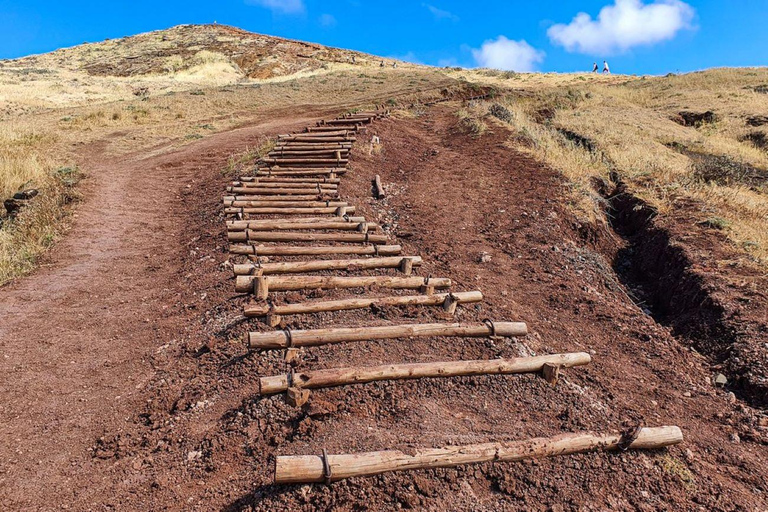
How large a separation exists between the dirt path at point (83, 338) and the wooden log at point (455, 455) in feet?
5.26

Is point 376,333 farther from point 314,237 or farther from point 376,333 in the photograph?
point 314,237

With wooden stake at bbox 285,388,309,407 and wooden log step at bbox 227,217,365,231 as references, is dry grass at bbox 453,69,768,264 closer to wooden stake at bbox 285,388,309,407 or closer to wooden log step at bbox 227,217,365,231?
wooden log step at bbox 227,217,365,231

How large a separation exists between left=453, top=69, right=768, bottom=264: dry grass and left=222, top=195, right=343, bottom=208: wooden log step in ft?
15.6

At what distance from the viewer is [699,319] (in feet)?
19.9

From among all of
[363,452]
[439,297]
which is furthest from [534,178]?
[363,452]

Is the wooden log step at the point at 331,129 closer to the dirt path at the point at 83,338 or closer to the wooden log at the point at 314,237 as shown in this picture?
the dirt path at the point at 83,338

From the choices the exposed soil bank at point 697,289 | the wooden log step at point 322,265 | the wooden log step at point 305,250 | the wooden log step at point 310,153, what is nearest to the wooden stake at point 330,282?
the wooden log step at point 322,265

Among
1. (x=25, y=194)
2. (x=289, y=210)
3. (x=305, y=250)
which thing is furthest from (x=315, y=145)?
(x=25, y=194)

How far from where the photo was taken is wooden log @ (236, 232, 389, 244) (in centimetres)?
711

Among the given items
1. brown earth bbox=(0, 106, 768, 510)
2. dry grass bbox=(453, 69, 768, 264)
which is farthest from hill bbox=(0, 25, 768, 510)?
dry grass bbox=(453, 69, 768, 264)

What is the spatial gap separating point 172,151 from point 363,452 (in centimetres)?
1245

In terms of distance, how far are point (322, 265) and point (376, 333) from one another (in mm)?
1788

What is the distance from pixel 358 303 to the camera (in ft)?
17.5

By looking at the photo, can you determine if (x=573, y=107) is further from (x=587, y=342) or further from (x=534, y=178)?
(x=587, y=342)
